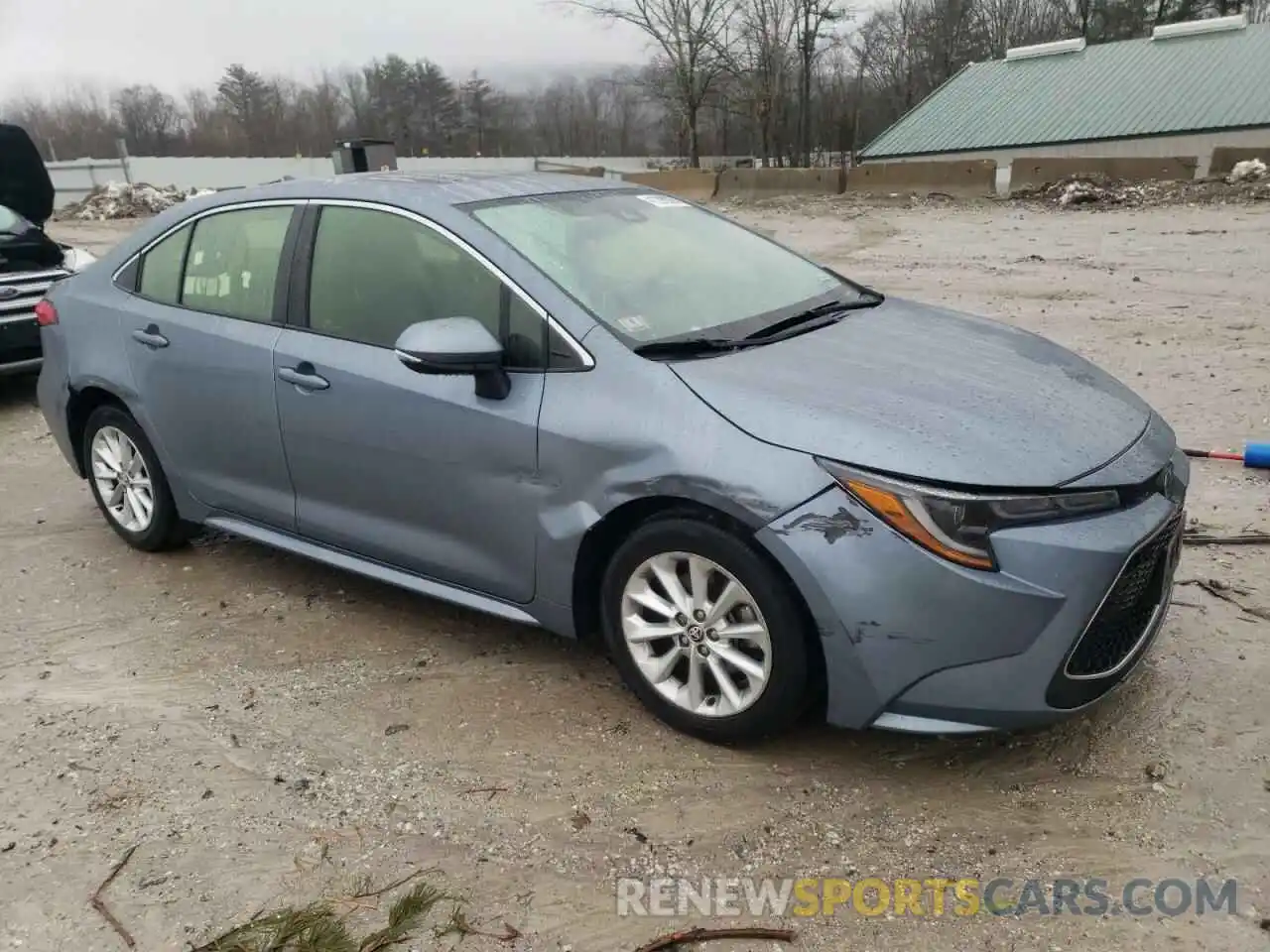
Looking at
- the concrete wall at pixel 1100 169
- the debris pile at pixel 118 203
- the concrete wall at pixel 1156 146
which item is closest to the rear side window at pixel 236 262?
the concrete wall at pixel 1100 169

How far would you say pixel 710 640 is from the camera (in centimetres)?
297

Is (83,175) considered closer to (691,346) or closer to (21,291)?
(21,291)

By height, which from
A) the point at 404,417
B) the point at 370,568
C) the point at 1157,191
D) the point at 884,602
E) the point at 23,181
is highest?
the point at 23,181

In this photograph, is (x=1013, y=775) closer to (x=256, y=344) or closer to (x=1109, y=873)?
(x=1109, y=873)

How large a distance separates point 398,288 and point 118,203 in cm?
3006

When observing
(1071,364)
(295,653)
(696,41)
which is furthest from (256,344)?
(696,41)

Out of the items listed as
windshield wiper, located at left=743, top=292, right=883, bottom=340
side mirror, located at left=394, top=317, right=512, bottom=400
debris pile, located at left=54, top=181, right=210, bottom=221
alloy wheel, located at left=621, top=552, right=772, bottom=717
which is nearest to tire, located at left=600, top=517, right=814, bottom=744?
alloy wheel, located at left=621, top=552, right=772, bottom=717

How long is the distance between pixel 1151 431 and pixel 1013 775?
109 centimetres

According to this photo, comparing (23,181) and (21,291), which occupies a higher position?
(23,181)

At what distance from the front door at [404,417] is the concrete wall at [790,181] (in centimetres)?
1861

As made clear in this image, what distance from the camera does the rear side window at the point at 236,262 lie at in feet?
13.1

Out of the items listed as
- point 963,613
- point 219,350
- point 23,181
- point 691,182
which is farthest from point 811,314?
point 691,182

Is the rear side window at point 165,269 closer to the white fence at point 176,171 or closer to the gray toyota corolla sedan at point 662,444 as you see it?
the gray toyota corolla sedan at point 662,444

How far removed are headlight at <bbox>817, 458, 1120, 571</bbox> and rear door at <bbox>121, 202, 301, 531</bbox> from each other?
7.56 ft
